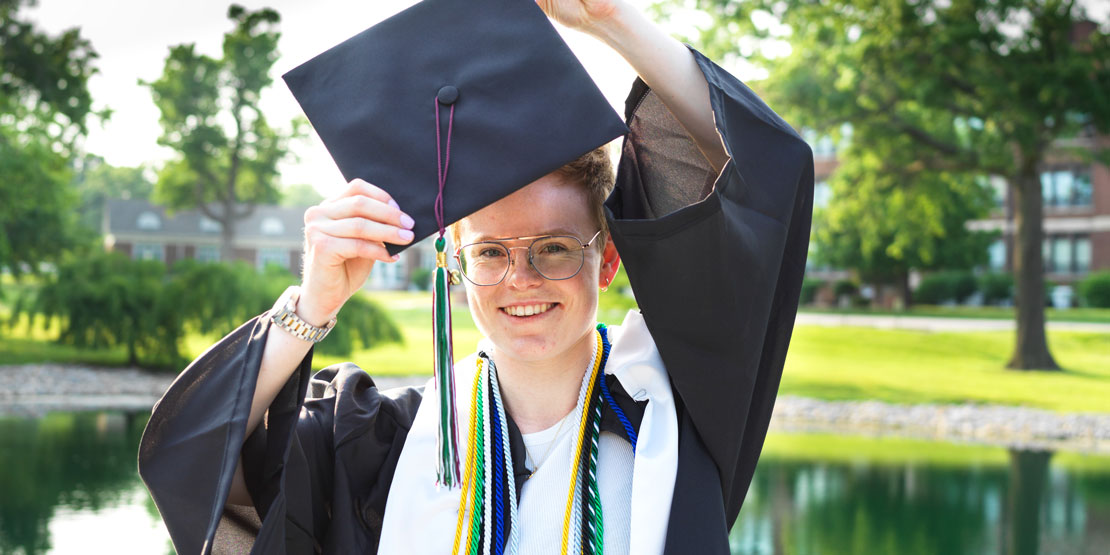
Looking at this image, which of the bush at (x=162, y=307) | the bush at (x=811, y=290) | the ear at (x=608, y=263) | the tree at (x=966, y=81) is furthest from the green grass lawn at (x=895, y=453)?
the bush at (x=811, y=290)

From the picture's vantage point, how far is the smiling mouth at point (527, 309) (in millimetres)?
1436

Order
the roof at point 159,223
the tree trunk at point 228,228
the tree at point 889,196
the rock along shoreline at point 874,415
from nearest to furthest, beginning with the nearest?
the rock along shoreline at point 874,415, the tree at point 889,196, the tree trunk at point 228,228, the roof at point 159,223

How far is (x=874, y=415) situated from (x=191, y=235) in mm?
37555

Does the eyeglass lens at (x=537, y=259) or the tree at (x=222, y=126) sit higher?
the tree at (x=222, y=126)

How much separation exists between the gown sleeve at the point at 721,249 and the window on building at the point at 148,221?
45.0 metres

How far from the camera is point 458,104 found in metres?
1.41

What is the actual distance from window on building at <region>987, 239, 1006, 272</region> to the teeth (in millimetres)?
34424

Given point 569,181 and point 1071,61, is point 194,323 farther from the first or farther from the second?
point 569,181

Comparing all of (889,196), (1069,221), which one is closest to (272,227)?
(1069,221)

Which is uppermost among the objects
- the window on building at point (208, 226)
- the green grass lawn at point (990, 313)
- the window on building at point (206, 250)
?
the window on building at point (208, 226)

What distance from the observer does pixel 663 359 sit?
1.43 meters

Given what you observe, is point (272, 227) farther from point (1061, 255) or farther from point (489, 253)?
point (489, 253)

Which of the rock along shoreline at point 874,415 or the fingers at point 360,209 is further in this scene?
the rock along shoreline at point 874,415

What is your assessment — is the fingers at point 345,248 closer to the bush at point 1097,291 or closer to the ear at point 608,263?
the ear at point 608,263
